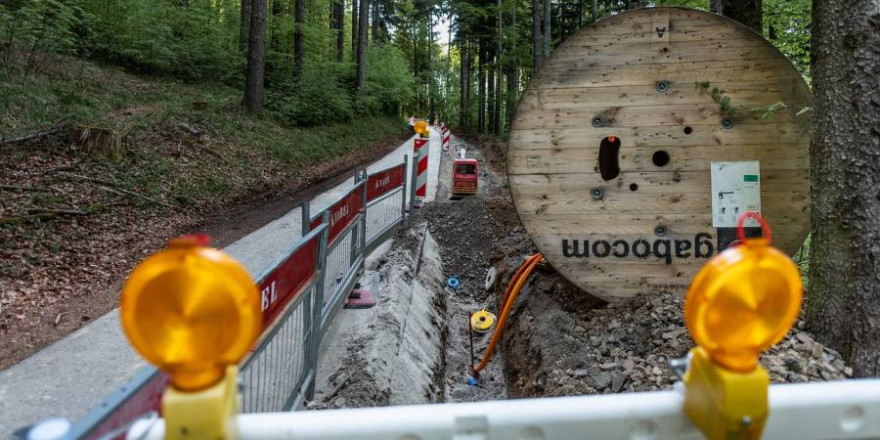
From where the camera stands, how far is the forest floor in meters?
6.11

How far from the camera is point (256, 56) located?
620 inches

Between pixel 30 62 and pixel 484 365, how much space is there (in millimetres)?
11496

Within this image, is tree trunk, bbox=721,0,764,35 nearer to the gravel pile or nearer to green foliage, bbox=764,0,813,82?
green foliage, bbox=764,0,813,82

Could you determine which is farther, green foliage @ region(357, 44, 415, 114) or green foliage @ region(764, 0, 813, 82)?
green foliage @ region(357, 44, 415, 114)

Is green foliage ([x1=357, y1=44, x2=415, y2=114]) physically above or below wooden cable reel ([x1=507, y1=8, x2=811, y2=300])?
above

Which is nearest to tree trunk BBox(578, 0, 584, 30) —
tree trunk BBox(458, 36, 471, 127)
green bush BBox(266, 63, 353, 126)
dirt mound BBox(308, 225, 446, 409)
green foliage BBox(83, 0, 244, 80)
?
tree trunk BBox(458, 36, 471, 127)

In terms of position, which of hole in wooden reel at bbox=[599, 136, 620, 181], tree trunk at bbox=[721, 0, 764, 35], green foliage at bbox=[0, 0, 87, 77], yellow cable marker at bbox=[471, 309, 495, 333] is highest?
green foliage at bbox=[0, 0, 87, 77]

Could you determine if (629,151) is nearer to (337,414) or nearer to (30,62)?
(337,414)

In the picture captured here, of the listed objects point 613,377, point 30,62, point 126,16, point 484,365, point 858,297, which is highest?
point 126,16

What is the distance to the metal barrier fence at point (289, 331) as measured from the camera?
60.9 inches

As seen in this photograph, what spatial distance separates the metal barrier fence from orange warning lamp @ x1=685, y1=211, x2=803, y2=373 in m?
1.16

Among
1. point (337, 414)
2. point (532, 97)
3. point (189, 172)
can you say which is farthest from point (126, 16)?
point (337, 414)

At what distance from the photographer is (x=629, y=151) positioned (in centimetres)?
559

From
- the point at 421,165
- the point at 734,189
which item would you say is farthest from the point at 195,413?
the point at 421,165
